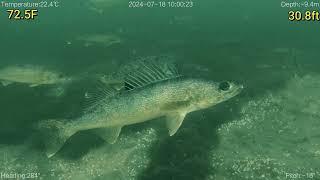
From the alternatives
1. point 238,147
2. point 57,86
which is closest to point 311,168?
point 238,147

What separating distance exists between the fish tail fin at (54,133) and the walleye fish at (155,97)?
1.14ft

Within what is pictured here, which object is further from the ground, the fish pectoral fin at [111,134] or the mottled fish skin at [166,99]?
the mottled fish skin at [166,99]

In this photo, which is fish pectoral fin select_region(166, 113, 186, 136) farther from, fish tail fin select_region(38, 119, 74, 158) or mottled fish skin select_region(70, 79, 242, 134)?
fish tail fin select_region(38, 119, 74, 158)

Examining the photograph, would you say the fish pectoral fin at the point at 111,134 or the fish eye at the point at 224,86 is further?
the fish pectoral fin at the point at 111,134

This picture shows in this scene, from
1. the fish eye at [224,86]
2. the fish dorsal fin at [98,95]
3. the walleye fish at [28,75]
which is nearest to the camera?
the fish eye at [224,86]

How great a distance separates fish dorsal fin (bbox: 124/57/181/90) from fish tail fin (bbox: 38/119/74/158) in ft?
3.44

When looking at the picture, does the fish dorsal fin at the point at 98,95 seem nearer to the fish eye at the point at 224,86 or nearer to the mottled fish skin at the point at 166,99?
the mottled fish skin at the point at 166,99

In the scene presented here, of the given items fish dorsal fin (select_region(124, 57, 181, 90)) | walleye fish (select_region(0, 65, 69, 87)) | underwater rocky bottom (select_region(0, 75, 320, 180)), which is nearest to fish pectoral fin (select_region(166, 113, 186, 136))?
fish dorsal fin (select_region(124, 57, 181, 90))

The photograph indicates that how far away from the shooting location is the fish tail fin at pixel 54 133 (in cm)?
476

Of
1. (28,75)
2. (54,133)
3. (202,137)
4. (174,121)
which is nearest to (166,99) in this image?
(174,121)

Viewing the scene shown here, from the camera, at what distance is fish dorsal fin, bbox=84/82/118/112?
4.58 m

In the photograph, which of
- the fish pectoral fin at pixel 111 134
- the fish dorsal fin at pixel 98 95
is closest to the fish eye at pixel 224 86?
the fish dorsal fin at pixel 98 95

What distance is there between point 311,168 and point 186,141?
2.00m

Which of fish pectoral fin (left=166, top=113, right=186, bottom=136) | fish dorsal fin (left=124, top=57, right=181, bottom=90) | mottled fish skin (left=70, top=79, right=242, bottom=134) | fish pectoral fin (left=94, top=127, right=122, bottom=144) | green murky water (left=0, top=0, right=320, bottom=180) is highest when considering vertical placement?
fish dorsal fin (left=124, top=57, right=181, bottom=90)
